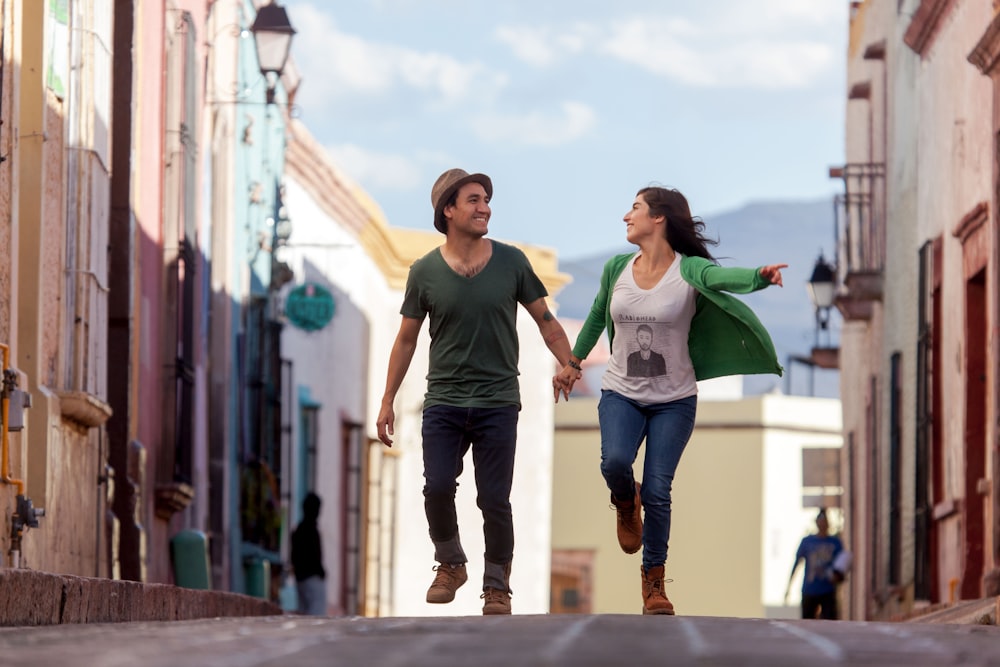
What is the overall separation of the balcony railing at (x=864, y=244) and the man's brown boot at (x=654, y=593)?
14.9 meters

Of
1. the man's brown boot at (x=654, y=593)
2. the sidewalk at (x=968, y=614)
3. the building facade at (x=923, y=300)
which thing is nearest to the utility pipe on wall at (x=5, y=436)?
the man's brown boot at (x=654, y=593)

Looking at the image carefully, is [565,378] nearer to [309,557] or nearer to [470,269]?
[470,269]

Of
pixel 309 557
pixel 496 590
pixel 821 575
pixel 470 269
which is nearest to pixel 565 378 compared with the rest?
pixel 470 269

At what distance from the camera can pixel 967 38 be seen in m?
18.7

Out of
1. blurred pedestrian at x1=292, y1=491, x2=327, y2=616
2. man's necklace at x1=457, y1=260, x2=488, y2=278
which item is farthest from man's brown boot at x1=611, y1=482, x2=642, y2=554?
blurred pedestrian at x1=292, y1=491, x2=327, y2=616

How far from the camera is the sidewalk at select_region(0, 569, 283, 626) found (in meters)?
8.44

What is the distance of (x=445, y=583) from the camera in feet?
34.8

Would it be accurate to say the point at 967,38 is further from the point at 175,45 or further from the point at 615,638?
the point at 615,638

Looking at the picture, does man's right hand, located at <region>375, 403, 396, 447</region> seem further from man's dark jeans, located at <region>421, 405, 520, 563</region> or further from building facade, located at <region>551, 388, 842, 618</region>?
building facade, located at <region>551, 388, 842, 618</region>

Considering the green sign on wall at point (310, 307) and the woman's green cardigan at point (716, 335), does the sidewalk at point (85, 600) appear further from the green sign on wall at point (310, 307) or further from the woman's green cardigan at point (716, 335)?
the green sign on wall at point (310, 307)

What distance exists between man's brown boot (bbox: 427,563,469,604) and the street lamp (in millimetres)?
11475

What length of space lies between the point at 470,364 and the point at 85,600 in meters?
2.00

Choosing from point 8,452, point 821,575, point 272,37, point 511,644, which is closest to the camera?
point 511,644

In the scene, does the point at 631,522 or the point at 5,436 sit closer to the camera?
the point at 631,522
